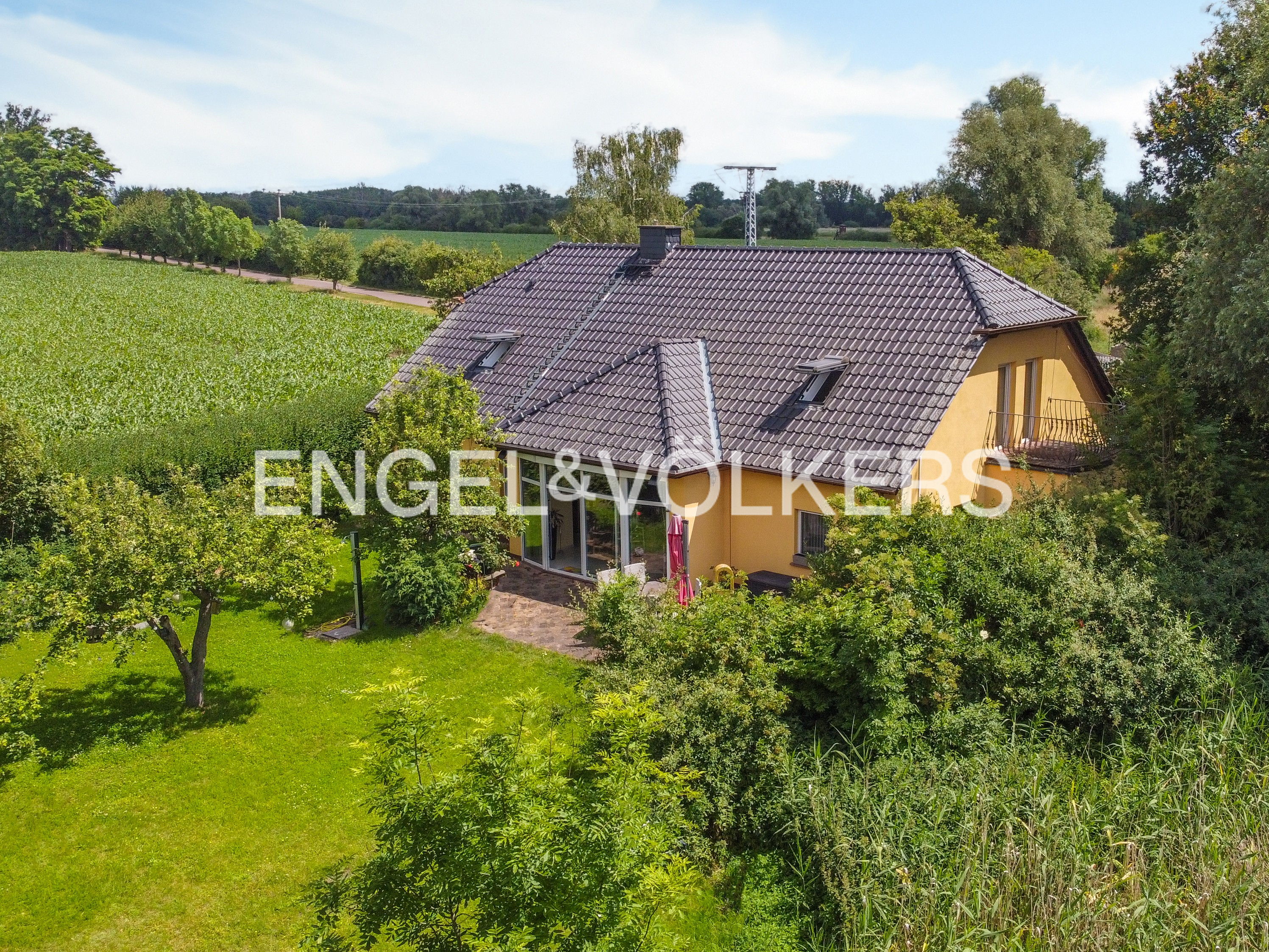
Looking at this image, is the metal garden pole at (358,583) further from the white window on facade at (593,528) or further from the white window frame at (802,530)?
the white window frame at (802,530)

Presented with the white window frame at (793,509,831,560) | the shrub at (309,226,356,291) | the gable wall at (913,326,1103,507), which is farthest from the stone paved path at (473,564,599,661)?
the shrub at (309,226,356,291)

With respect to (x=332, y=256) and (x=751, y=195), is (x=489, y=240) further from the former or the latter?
(x=751, y=195)

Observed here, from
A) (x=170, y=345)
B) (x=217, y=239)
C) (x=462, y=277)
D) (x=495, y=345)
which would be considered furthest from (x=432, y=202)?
(x=495, y=345)

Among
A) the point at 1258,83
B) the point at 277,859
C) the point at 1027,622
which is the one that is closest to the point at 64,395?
the point at 277,859

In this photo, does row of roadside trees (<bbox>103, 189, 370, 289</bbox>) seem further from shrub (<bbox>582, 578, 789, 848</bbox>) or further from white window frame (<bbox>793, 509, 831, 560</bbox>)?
shrub (<bbox>582, 578, 789, 848</bbox>)

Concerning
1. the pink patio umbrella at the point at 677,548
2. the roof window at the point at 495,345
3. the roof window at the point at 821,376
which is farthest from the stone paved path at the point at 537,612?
the roof window at the point at 821,376

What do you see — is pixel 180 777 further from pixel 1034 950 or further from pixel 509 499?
pixel 1034 950

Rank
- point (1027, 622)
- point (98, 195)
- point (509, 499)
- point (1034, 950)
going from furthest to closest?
1. point (98, 195)
2. point (509, 499)
3. point (1027, 622)
4. point (1034, 950)

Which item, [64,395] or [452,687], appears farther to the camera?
[64,395]
